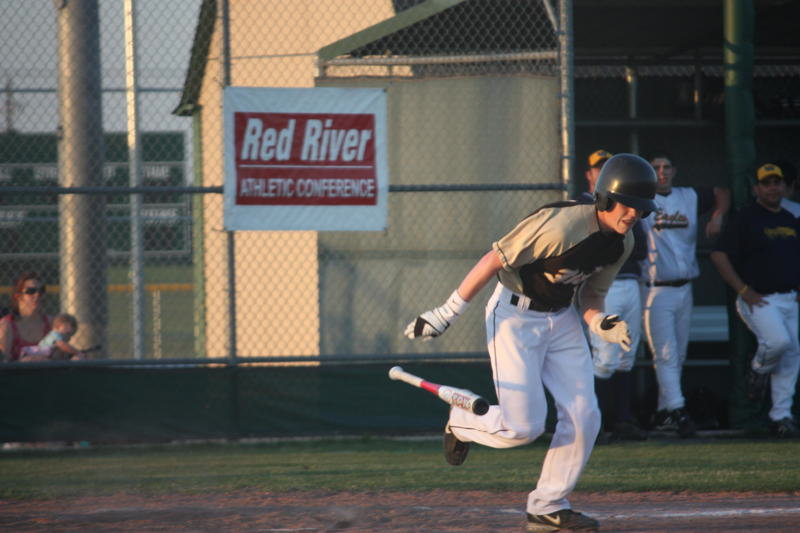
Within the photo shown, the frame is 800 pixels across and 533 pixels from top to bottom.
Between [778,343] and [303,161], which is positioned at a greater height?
[303,161]

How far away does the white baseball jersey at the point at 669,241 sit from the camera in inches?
308

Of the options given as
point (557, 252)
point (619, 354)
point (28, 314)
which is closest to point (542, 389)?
point (557, 252)

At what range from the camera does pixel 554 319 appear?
4938mm

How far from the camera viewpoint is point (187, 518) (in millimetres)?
5281

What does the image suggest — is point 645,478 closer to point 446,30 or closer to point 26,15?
point 446,30

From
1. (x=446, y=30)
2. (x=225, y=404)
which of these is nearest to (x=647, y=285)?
(x=446, y=30)

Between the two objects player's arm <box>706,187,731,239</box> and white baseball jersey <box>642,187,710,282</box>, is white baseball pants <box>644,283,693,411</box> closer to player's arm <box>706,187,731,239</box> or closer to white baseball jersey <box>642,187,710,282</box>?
white baseball jersey <box>642,187,710,282</box>

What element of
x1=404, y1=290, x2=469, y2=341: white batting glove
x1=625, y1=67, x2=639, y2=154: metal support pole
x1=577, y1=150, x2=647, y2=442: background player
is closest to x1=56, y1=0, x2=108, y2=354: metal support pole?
x1=577, y1=150, x2=647, y2=442: background player

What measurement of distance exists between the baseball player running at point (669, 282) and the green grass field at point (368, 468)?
39cm

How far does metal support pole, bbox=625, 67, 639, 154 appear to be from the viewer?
1036 cm

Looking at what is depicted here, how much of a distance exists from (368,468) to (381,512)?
4.91 ft

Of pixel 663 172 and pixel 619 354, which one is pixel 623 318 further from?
pixel 663 172

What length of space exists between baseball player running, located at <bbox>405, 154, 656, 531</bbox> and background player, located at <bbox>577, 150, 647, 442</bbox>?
8.48ft

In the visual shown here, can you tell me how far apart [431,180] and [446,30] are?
1187 mm
